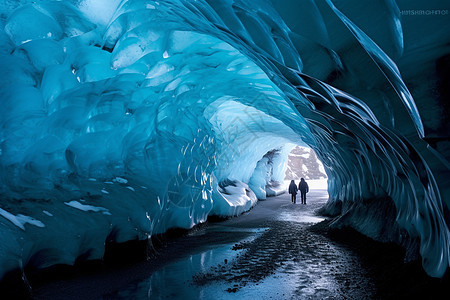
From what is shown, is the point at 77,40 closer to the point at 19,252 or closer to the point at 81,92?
the point at 81,92

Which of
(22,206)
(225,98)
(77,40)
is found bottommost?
(22,206)

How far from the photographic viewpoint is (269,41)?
337 cm

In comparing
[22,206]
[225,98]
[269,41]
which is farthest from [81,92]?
[225,98]

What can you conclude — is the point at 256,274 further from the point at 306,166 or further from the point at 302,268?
the point at 306,166

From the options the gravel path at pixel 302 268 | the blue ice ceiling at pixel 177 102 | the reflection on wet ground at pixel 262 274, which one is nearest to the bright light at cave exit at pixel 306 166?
the blue ice ceiling at pixel 177 102

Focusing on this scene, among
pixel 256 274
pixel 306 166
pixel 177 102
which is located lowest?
pixel 256 274

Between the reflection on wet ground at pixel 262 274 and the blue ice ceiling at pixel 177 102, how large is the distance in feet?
3.42

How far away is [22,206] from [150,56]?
3582 millimetres

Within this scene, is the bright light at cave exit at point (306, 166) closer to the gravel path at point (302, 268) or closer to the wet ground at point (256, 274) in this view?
the gravel path at point (302, 268)

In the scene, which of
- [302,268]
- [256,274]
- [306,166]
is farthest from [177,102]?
[306,166]

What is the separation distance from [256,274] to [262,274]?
0.31 ft

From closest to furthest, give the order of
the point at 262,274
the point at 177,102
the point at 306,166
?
1. the point at 262,274
2. the point at 177,102
3. the point at 306,166

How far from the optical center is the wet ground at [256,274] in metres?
3.68

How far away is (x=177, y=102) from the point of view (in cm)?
705
